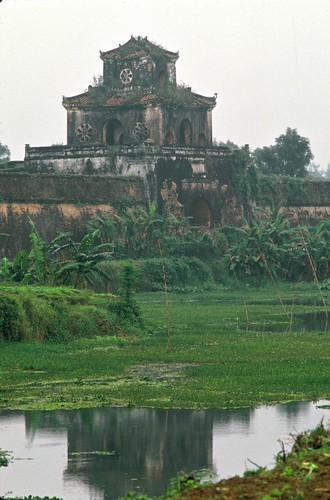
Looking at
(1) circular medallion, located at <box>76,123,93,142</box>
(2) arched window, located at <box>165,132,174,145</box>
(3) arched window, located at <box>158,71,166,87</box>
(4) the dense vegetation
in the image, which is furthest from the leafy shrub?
(3) arched window, located at <box>158,71,166,87</box>

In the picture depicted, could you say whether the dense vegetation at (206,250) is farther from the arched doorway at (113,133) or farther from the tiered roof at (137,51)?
the tiered roof at (137,51)

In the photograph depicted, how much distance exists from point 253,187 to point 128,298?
2451cm

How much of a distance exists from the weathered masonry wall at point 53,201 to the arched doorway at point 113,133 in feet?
18.2

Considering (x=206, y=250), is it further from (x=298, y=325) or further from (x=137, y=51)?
(x=298, y=325)

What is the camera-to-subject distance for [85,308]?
92.4ft

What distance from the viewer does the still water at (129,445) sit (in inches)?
554

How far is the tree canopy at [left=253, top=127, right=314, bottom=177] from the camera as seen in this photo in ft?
233

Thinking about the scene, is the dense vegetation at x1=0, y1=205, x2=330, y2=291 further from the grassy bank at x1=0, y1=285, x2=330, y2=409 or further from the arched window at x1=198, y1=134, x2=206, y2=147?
the grassy bank at x1=0, y1=285, x2=330, y2=409

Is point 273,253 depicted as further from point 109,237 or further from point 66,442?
point 66,442

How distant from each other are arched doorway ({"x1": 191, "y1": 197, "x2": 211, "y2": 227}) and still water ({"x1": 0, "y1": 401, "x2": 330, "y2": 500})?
33080mm

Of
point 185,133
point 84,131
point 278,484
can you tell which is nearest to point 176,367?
point 278,484

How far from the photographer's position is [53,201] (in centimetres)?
4481

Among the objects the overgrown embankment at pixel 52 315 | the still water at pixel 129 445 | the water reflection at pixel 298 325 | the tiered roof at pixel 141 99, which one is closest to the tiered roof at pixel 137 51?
the tiered roof at pixel 141 99

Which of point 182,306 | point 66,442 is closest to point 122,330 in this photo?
point 182,306
